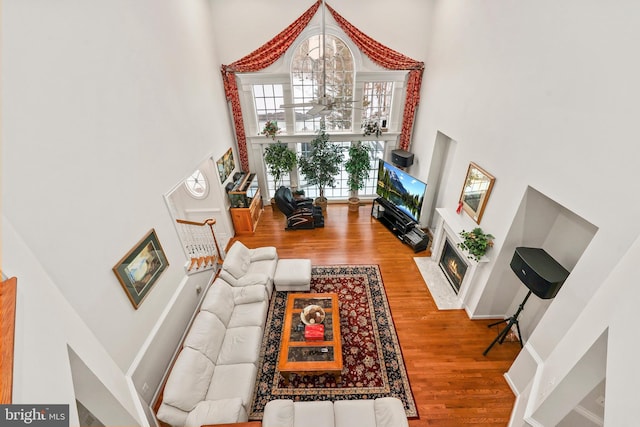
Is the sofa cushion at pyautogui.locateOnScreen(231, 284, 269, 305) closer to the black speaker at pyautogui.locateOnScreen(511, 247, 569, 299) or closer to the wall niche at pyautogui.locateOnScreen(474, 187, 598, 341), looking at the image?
the wall niche at pyautogui.locateOnScreen(474, 187, 598, 341)

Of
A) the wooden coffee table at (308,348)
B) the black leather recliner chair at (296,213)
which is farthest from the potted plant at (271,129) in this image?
the wooden coffee table at (308,348)

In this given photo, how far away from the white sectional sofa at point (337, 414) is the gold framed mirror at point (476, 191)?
317 cm

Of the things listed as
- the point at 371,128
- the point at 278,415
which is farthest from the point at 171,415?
the point at 371,128

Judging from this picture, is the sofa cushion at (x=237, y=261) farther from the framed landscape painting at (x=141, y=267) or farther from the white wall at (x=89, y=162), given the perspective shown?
the framed landscape painting at (x=141, y=267)

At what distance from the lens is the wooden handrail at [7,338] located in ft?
Answer: 3.59

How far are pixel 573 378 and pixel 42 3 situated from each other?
611cm

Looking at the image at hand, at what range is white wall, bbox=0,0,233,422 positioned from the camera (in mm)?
2086

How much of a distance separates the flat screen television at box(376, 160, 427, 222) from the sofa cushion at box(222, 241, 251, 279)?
12.4 feet

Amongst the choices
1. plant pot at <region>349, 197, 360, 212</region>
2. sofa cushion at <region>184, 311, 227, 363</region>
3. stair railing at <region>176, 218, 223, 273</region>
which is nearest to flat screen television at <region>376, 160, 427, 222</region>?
plant pot at <region>349, 197, 360, 212</region>

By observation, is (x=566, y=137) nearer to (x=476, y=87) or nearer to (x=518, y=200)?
(x=518, y=200)

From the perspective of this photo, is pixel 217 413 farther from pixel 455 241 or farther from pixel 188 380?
pixel 455 241

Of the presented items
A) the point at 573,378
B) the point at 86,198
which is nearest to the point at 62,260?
the point at 86,198

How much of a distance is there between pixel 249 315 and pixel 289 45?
6.13 meters

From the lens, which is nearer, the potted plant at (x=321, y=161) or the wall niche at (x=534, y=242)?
the wall niche at (x=534, y=242)
